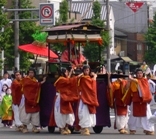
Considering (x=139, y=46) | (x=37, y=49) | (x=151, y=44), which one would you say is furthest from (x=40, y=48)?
(x=139, y=46)

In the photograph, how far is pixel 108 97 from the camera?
60.1ft

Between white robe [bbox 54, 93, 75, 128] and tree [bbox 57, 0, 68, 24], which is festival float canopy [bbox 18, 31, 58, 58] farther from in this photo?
tree [bbox 57, 0, 68, 24]

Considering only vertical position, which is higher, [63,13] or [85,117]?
[85,117]

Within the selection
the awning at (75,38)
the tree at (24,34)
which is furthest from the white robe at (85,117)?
the tree at (24,34)

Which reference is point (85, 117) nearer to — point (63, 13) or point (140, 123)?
point (140, 123)

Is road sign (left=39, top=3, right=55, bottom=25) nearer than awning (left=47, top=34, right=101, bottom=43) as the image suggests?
No

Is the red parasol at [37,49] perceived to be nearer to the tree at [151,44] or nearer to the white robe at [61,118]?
the white robe at [61,118]

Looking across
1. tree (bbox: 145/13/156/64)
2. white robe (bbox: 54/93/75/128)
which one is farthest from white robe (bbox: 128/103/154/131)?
tree (bbox: 145/13/156/64)

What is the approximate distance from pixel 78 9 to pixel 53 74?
58.8 meters

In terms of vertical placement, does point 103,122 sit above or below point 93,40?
below

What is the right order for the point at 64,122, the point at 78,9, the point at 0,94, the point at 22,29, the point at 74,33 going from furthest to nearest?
the point at 78,9, the point at 22,29, the point at 0,94, the point at 74,33, the point at 64,122

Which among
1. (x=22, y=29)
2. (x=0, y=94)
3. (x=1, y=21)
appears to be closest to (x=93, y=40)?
(x=0, y=94)

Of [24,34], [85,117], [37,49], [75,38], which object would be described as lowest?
[24,34]

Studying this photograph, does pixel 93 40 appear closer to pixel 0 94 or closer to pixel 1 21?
pixel 0 94
